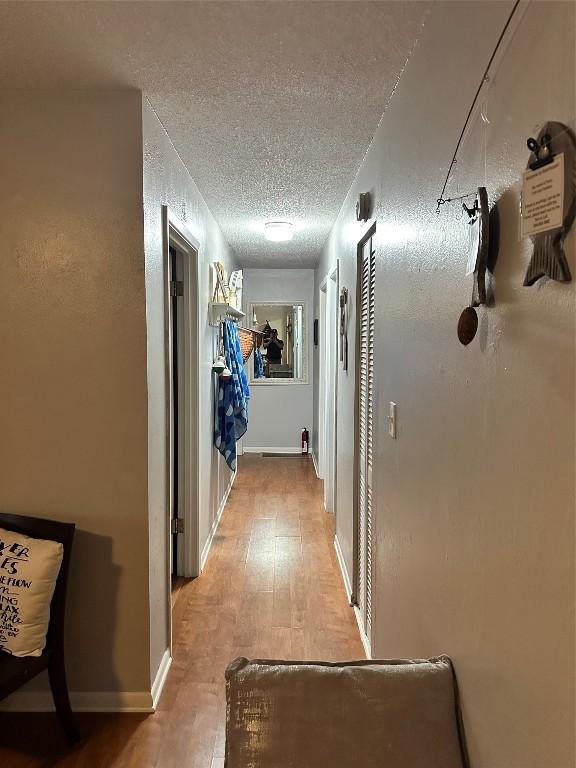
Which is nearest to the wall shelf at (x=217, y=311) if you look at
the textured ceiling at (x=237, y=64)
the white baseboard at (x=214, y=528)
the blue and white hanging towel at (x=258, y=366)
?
the textured ceiling at (x=237, y=64)

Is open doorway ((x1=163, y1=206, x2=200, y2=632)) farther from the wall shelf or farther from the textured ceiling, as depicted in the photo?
the textured ceiling

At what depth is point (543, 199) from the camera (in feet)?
2.52

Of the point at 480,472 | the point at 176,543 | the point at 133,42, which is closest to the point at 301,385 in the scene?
the point at 176,543

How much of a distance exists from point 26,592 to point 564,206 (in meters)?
1.90

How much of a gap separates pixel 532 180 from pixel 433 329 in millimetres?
666

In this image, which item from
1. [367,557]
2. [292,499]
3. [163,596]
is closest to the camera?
[163,596]

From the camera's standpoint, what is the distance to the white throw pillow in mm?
1889

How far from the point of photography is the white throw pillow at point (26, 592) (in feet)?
6.20

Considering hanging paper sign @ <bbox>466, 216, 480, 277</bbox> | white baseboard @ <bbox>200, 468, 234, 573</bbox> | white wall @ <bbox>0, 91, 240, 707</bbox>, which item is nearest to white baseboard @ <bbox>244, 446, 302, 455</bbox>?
white baseboard @ <bbox>200, 468, 234, 573</bbox>

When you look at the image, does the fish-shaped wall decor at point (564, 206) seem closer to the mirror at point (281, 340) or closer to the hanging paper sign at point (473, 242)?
the hanging paper sign at point (473, 242)

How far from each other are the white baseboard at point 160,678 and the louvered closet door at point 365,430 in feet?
2.92

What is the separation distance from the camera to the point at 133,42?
Result: 1655 mm

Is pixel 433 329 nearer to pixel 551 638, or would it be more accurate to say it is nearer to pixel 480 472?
pixel 480 472

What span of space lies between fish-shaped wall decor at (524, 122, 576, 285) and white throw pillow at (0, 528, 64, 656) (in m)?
1.76
